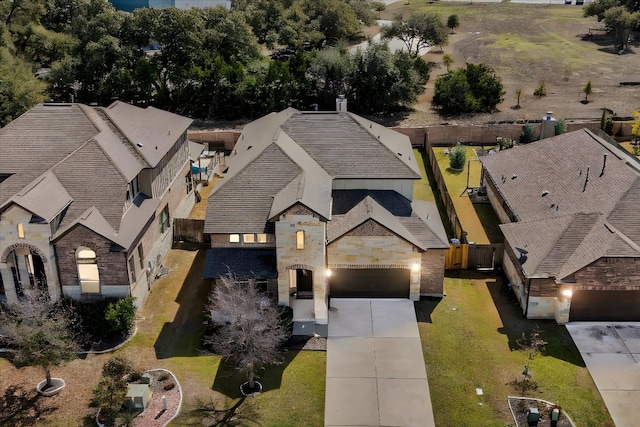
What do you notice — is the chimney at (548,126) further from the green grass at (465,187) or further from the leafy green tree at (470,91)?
the leafy green tree at (470,91)

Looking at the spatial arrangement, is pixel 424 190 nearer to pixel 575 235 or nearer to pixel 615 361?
pixel 575 235

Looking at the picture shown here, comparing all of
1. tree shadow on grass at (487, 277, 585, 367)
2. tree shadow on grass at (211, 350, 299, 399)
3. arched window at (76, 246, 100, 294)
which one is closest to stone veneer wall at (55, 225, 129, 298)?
arched window at (76, 246, 100, 294)

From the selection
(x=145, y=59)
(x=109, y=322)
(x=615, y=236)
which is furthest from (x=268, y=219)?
(x=145, y=59)

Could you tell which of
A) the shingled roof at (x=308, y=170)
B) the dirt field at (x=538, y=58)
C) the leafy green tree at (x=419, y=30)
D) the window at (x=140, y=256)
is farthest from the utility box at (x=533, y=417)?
the leafy green tree at (x=419, y=30)

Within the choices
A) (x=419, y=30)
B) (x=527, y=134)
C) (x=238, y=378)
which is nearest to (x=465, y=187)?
(x=527, y=134)

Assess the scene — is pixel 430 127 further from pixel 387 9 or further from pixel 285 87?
pixel 387 9

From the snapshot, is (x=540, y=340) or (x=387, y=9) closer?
(x=540, y=340)
